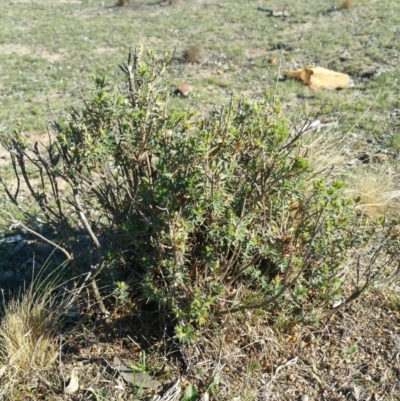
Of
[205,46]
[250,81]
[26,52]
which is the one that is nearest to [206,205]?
[250,81]

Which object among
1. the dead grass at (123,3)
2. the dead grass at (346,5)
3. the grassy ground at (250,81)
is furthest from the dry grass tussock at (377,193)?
the dead grass at (123,3)

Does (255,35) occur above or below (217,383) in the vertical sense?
below

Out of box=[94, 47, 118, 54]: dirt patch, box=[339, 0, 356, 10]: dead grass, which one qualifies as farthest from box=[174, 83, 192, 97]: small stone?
box=[339, 0, 356, 10]: dead grass

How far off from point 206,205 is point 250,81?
7.31m

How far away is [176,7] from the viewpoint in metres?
17.4

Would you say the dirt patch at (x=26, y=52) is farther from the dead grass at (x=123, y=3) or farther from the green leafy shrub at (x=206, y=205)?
the green leafy shrub at (x=206, y=205)

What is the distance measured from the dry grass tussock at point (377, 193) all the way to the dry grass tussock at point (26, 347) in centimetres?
249

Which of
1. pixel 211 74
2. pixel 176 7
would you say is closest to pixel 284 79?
pixel 211 74

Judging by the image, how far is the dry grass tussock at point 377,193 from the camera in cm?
457

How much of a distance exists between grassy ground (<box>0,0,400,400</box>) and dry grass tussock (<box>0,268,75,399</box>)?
20cm

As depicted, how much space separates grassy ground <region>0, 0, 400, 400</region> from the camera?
3107mm

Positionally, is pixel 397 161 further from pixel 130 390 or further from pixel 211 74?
pixel 211 74

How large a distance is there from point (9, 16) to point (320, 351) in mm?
15868

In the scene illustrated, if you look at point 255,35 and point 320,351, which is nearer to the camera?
point 320,351
